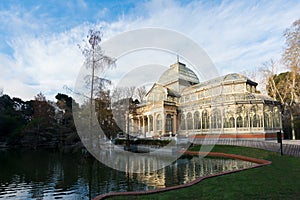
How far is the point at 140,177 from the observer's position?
10.0 metres

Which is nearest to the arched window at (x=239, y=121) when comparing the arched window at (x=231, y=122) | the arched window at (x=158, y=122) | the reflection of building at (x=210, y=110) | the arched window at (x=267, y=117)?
the reflection of building at (x=210, y=110)

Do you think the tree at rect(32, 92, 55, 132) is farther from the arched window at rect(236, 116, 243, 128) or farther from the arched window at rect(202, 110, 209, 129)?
the arched window at rect(236, 116, 243, 128)

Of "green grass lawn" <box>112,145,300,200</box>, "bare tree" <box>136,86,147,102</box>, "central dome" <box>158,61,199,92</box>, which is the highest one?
"central dome" <box>158,61,199,92</box>

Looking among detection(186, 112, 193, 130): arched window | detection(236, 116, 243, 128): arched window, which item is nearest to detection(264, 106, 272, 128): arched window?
detection(236, 116, 243, 128): arched window

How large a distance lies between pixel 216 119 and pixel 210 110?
53.7 inches

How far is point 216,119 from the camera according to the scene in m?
26.0

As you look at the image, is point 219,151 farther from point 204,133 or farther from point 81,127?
point 81,127

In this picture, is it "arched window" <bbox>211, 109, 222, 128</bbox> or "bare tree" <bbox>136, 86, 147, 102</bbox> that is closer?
"arched window" <bbox>211, 109, 222, 128</bbox>

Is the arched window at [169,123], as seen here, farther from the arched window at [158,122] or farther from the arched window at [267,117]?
Result: the arched window at [267,117]

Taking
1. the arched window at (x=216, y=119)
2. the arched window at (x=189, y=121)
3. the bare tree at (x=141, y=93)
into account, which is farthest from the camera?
the bare tree at (x=141, y=93)

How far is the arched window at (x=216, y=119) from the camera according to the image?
2570 centimetres

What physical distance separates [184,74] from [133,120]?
11.9 meters

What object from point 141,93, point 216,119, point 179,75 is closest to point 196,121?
point 216,119

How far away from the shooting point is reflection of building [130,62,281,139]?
24.1m
